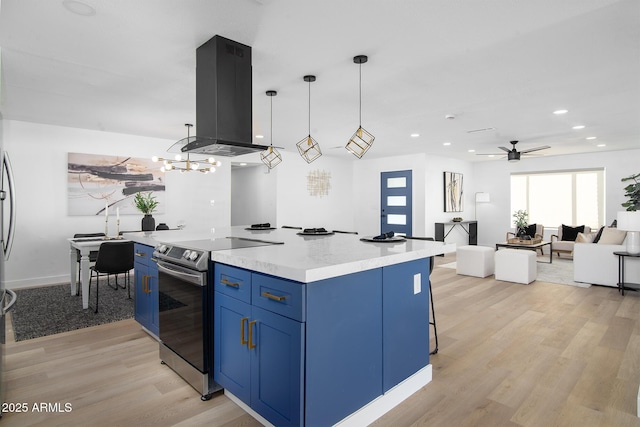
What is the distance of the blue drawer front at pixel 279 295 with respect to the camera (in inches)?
61.3

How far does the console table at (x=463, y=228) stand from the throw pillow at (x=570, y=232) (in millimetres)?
2057

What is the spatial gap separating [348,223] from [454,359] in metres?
6.76

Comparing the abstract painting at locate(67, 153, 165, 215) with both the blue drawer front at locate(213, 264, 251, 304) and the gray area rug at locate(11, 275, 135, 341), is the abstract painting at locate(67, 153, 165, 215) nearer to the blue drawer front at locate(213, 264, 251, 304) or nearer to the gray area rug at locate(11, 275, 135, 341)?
the gray area rug at locate(11, 275, 135, 341)

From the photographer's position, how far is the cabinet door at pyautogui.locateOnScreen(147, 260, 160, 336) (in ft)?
9.27

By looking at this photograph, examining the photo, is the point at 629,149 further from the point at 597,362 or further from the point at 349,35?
the point at 349,35

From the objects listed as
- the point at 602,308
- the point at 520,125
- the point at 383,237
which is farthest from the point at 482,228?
the point at 383,237

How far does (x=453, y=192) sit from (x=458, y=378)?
7.16 meters

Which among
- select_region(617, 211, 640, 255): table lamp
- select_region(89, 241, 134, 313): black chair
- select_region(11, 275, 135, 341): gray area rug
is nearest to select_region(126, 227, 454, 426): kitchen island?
select_region(11, 275, 135, 341): gray area rug

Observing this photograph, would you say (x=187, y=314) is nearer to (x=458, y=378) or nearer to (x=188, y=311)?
(x=188, y=311)

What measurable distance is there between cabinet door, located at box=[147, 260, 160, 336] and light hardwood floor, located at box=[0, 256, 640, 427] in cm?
19

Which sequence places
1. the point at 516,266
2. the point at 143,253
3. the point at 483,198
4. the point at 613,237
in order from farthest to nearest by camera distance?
the point at 483,198
the point at 516,266
the point at 613,237
the point at 143,253

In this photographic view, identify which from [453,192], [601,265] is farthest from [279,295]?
[453,192]

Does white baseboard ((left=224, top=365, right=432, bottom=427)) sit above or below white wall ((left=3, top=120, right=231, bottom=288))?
below

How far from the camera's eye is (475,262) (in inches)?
229
